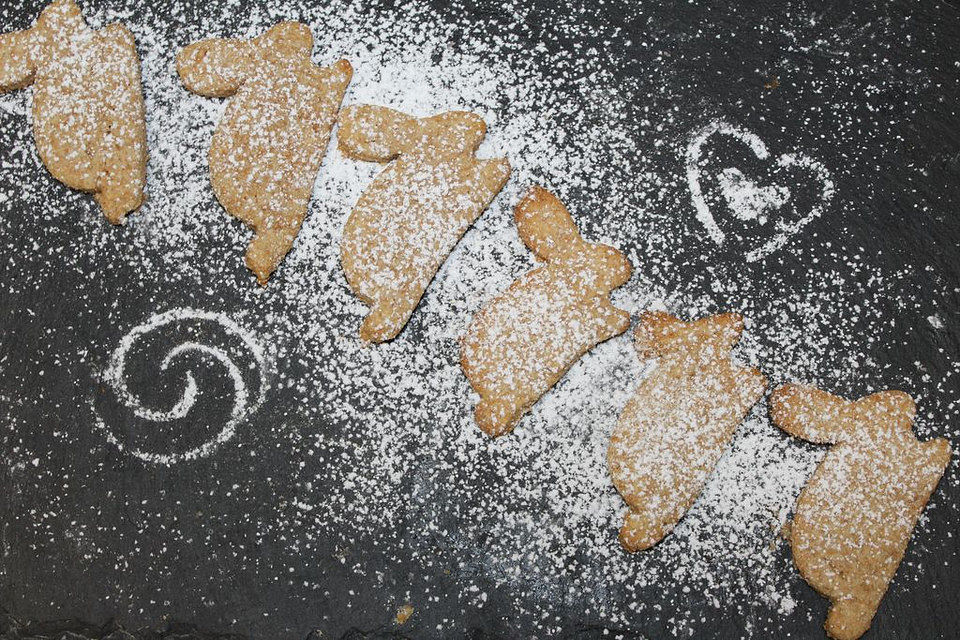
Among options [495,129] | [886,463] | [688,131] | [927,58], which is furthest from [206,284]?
[927,58]

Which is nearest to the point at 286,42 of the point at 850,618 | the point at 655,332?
the point at 655,332

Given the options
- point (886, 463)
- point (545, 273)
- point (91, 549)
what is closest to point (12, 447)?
point (91, 549)

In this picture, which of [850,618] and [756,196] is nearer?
[850,618]

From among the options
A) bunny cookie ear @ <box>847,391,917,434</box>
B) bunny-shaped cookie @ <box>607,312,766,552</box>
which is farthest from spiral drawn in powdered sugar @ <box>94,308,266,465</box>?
bunny cookie ear @ <box>847,391,917,434</box>

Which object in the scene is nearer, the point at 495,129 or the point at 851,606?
the point at 851,606

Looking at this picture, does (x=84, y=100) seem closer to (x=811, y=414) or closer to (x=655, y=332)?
(x=655, y=332)

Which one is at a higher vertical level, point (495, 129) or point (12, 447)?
point (495, 129)

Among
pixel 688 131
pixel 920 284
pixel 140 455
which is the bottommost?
pixel 140 455

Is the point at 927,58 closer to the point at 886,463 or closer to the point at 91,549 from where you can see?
the point at 886,463
